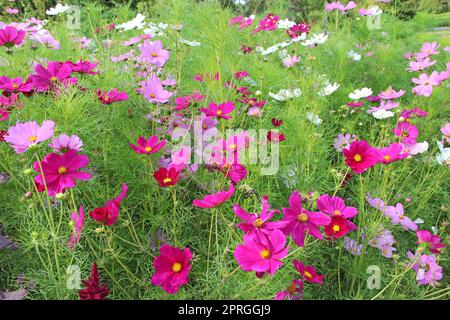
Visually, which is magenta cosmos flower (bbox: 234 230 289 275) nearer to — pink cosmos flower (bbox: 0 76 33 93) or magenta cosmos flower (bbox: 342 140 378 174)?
magenta cosmos flower (bbox: 342 140 378 174)

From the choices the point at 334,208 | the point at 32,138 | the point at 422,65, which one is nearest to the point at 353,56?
the point at 422,65

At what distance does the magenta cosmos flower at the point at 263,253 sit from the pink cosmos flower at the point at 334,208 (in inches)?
7.6

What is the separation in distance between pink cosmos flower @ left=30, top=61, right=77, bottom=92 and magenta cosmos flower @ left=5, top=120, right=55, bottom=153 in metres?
0.24

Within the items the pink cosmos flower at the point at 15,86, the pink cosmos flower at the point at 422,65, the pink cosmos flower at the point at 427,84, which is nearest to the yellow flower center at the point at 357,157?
the pink cosmos flower at the point at 15,86

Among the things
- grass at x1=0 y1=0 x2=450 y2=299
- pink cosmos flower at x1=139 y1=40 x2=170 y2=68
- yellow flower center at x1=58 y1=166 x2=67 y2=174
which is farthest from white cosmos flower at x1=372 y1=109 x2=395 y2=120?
yellow flower center at x1=58 y1=166 x2=67 y2=174

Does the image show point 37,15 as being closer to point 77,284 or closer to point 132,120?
point 132,120

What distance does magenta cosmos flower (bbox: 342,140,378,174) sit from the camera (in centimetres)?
94

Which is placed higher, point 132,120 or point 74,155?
point 74,155

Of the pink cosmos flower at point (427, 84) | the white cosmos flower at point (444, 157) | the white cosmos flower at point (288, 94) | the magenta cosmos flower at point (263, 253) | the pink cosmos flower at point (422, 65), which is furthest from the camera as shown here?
the pink cosmos flower at point (422, 65)

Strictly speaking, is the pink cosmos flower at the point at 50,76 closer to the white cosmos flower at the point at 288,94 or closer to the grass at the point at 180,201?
the grass at the point at 180,201

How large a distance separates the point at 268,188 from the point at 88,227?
1.66ft

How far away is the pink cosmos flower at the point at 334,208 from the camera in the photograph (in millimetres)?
884
